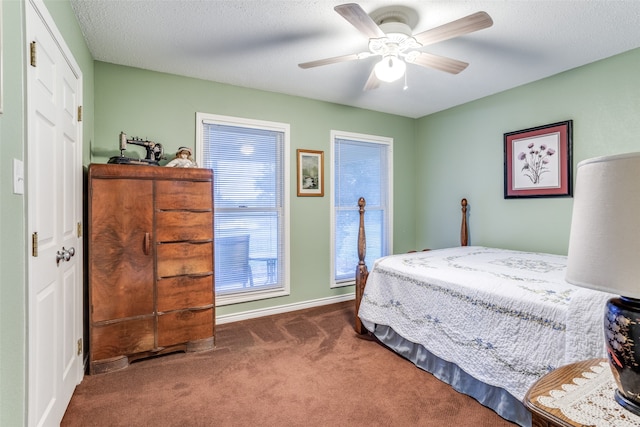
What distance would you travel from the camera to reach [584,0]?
78.2 inches

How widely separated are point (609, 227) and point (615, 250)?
55 millimetres

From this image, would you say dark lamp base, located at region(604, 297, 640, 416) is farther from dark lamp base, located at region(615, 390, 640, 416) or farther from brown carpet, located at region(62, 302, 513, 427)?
brown carpet, located at region(62, 302, 513, 427)

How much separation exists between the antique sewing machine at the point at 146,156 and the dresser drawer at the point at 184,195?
26 centimetres

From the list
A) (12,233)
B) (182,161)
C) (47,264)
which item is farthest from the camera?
(182,161)

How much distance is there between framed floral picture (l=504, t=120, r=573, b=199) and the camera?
306 cm

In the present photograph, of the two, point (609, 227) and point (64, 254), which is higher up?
point (609, 227)

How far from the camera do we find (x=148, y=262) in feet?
8.09

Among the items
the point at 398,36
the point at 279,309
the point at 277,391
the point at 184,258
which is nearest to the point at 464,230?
the point at 279,309

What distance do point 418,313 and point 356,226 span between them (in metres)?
1.90

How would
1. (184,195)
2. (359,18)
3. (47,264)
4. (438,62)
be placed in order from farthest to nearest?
(184,195), (438,62), (359,18), (47,264)

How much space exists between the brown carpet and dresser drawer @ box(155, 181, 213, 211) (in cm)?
119

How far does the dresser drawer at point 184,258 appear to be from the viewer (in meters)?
2.52

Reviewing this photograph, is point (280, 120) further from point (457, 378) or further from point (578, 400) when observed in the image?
point (578, 400)

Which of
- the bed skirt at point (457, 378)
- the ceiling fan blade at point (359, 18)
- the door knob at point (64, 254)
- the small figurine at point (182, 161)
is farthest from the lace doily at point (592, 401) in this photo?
the small figurine at point (182, 161)
